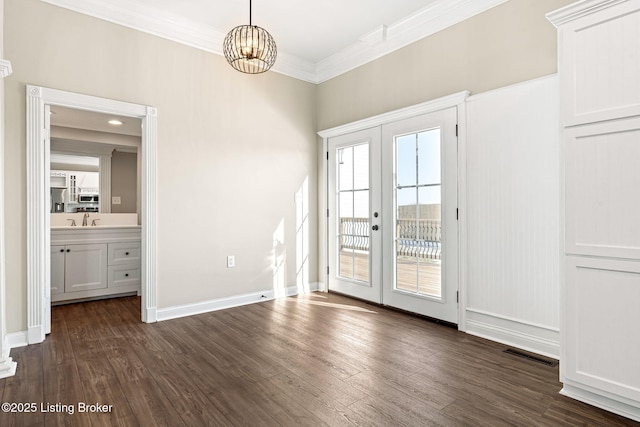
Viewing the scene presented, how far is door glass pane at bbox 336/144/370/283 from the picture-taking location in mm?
4191

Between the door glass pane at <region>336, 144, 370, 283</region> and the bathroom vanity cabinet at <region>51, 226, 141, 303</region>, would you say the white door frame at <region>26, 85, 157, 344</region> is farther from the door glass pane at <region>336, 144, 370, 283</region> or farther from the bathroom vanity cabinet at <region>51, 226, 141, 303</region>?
the door glass pane at <region>336, 144, 370, 283</region>

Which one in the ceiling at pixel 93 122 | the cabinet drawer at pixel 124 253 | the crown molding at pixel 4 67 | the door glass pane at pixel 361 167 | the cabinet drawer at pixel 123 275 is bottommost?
the cabinet drawer at pixel 123 275

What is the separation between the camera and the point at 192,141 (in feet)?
12.2

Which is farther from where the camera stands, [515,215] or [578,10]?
[515,215]

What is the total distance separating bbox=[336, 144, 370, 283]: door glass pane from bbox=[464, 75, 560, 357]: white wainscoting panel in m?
1.30

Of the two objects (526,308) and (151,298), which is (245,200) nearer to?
(151,298)

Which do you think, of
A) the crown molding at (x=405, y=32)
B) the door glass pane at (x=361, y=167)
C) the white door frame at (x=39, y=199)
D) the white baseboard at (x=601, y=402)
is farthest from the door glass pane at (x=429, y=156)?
the white door frame at (x=39, y=199)

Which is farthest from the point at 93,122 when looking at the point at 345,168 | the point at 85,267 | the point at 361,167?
the point at 361,167

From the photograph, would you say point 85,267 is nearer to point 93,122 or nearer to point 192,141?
point 93,122

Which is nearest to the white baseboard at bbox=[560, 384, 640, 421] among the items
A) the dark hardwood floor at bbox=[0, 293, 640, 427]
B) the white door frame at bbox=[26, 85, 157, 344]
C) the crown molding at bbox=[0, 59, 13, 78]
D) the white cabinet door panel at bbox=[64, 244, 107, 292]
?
the dark hardwood floor at bbox=[0, 293, 640, 427]

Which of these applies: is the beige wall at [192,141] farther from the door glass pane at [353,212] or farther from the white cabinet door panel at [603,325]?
the white cabinet door panel at [603,325]

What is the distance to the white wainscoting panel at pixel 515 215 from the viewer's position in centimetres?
263

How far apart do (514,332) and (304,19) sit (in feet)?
11.3

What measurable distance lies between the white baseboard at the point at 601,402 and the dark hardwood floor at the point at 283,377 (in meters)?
0.04
